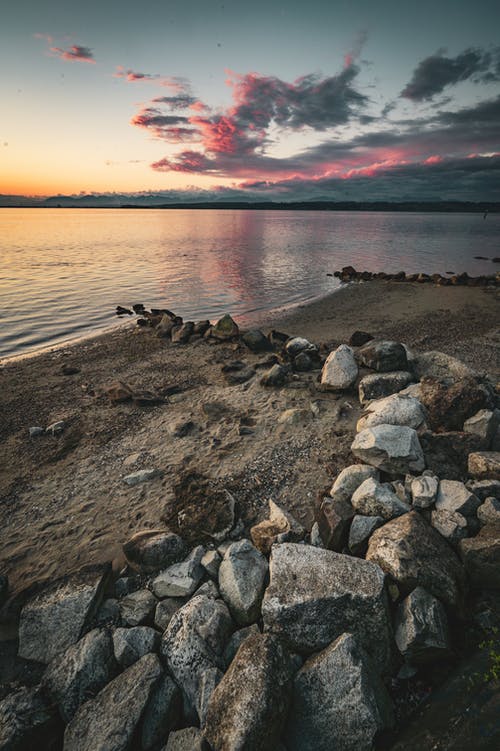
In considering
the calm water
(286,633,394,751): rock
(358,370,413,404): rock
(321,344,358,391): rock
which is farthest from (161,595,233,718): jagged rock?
the calm water

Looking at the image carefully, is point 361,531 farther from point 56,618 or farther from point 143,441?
point 143,441

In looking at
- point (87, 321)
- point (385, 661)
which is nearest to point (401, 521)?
point (385, 661)

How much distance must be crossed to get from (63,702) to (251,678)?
74.7 inches

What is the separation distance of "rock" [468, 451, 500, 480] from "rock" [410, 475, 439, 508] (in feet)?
2.24

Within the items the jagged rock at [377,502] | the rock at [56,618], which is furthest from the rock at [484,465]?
the rock at [56,618]

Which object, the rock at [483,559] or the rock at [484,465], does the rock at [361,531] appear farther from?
the rock at [484,465]

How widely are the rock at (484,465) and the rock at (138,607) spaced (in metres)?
4.76

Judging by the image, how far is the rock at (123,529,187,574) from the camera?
182 inches

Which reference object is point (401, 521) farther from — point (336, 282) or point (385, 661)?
point (336, 282)

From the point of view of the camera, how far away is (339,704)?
2.87 m

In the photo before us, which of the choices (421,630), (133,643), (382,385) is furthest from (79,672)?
(382,385)

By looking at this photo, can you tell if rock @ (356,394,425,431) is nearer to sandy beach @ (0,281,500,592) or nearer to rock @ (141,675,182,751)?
sandy beach @ (0,281,500,592)

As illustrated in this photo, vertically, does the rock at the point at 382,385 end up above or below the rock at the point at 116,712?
above

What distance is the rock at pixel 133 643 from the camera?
138 inches
